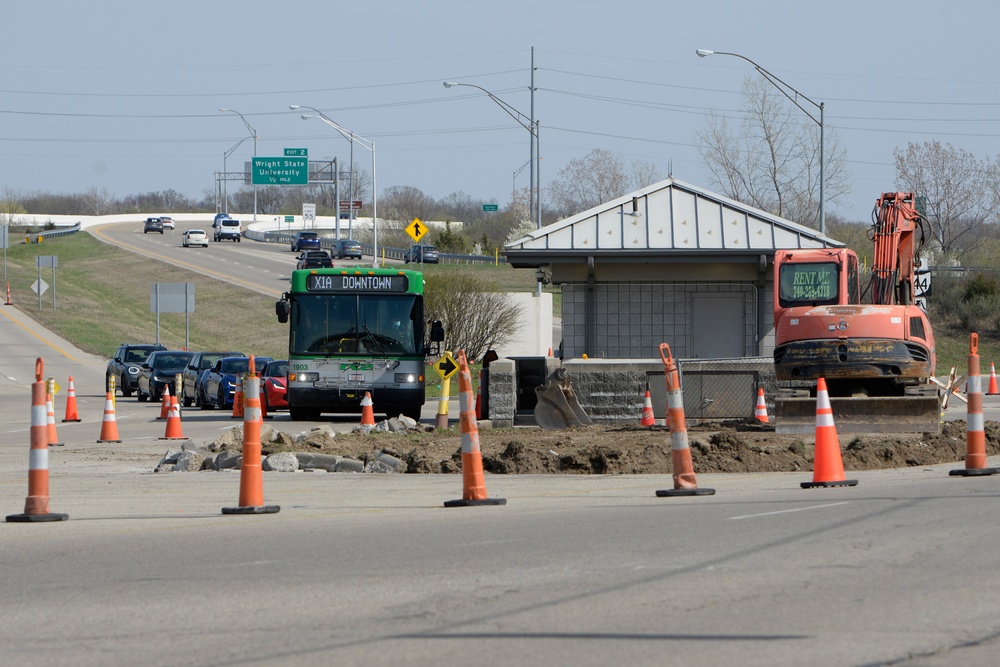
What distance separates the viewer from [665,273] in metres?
27.2

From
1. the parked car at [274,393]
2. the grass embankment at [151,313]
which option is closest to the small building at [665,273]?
the parked car at [274,393]

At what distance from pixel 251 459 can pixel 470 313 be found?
3282 cm

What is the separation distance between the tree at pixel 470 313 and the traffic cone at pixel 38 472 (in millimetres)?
32081

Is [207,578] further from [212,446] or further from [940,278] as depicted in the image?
[940,278]

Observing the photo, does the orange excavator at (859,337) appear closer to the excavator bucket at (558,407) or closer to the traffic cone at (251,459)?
Result: the excavator bucket at (558,407)

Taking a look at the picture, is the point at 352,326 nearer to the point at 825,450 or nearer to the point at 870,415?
the point at 870,415

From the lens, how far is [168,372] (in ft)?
123

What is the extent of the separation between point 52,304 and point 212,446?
5419 centimetres

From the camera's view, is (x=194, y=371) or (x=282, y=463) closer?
(x=282, y=463)

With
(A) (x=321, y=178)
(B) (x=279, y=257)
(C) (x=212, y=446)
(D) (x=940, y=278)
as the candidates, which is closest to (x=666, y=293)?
(C) (x=212, y=446)

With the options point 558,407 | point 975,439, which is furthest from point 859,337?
point 975,439

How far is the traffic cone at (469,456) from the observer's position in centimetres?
1118

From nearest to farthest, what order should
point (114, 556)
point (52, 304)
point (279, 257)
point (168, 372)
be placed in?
point (114, 556) < point (168, 372) < point (52, 304) < point (279, 257)

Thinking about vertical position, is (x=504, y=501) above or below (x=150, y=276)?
below
